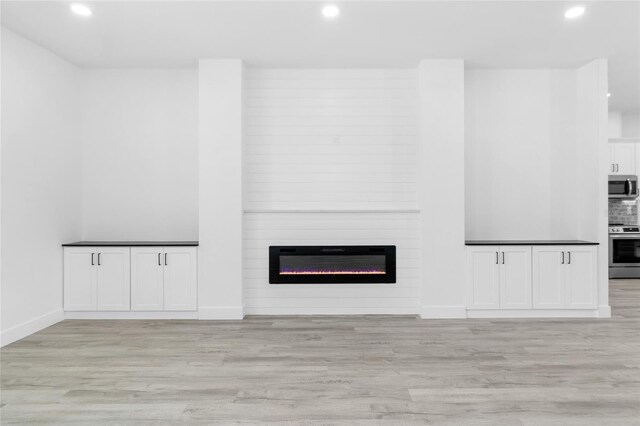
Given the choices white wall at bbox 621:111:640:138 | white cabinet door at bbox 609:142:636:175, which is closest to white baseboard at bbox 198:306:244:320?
white cabinet door at bbox 609:142:636:175

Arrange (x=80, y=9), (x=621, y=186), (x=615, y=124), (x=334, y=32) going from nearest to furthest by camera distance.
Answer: (x=80, y=9) < (x=334, y=32) < (x=621, y=186) < (x=615, y=124)

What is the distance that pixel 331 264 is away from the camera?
15.6 ft

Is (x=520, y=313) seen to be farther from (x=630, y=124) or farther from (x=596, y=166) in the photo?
(x=630, y=124)

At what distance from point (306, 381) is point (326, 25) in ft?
9.93

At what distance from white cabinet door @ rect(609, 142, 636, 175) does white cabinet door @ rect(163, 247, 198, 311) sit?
699 centimetres

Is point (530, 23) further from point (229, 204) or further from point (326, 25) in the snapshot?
point (229, 204)

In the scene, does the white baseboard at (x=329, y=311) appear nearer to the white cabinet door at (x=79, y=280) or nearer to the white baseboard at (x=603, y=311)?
the white cabinet door at (x=79, y=280)

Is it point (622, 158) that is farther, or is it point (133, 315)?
point (622, 158)

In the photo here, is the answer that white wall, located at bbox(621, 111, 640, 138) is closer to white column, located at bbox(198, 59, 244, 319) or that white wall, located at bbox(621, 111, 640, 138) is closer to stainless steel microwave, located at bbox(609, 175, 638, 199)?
stainless steel microwave, located at bbox(609, 175, 638, 199)

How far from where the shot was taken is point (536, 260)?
4.60m

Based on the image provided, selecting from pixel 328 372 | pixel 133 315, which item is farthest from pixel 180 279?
pixel 328 372

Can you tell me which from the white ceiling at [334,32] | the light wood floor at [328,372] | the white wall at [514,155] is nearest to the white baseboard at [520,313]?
the light wood floor at [328,372]

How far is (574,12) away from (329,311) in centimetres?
374

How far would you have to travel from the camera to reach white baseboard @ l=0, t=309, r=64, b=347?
12.3 ft
